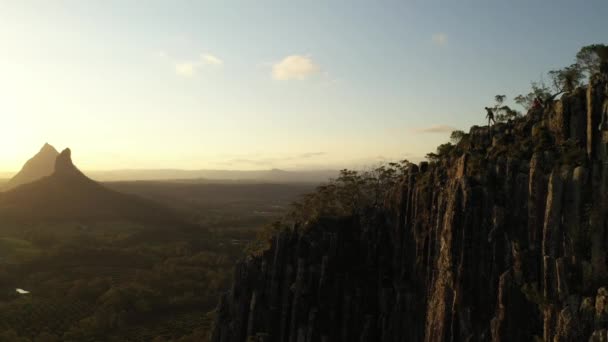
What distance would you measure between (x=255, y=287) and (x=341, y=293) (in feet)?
50.9

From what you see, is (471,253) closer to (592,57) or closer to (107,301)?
(592,57)

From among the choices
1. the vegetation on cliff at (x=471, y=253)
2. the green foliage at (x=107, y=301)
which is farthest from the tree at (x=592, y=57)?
the green foliage at (x=107, y=301)

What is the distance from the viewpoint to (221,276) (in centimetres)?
17738

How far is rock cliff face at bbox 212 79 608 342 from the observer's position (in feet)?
134

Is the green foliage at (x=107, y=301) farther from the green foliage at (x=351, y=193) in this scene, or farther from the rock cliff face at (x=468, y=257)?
the rock cliff face at (x=468, y=257)

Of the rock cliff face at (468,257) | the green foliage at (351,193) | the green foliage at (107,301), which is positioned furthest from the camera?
the green foliage at (107,301)

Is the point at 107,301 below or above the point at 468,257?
below

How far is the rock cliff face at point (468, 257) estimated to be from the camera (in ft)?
134

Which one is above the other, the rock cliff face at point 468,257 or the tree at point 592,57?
the tree at point 592,57

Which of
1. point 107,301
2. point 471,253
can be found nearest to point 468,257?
point 471,253

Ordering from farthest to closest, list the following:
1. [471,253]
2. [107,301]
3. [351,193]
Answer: [107,301], [351,193], [471,253]

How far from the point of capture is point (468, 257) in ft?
170

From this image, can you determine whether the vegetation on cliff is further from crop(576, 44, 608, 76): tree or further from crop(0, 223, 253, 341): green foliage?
crop(0, 223, 253, 341): green foliage

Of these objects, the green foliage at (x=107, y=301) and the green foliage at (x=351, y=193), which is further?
the green foliage at (x=107, y=301)
